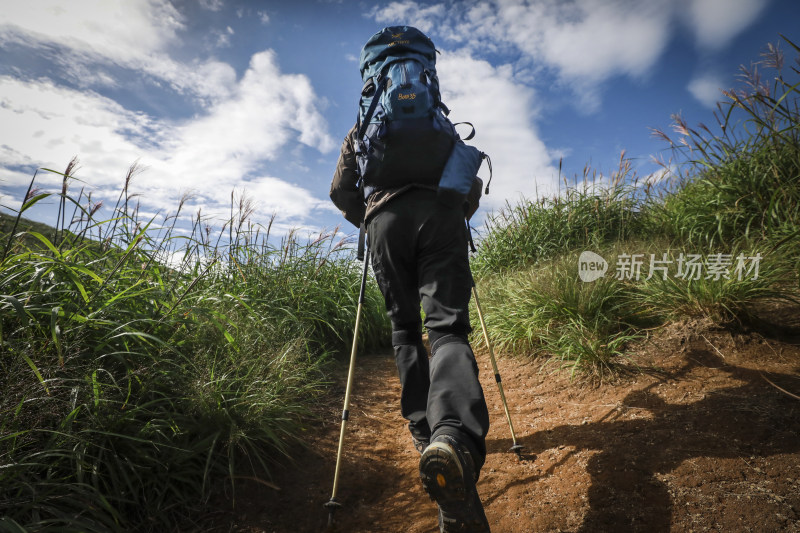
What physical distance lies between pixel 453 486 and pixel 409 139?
65.2 inches

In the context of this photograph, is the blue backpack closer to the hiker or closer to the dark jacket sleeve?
the hiker

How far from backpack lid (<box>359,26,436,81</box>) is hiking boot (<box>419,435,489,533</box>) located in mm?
2137

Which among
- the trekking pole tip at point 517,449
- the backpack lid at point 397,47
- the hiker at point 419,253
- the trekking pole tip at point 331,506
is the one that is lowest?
the trekking pole tip at point 331,506

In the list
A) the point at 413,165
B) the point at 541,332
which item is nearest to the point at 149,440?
the point at 413,165

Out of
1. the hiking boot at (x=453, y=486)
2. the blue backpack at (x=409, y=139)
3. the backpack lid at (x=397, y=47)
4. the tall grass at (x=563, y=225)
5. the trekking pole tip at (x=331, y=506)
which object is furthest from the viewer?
the tall grass at (x=563, y=225)

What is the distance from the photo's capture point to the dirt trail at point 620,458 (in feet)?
6.63

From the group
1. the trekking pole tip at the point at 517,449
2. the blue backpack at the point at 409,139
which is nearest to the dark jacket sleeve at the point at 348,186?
the blue backpack at the point at 409,139

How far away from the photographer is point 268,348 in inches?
135

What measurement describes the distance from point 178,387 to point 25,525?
91 centimetres

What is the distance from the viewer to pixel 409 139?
233 cm

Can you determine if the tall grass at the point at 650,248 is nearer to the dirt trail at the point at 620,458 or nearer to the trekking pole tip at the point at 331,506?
the dirt trail at the point at 620,458

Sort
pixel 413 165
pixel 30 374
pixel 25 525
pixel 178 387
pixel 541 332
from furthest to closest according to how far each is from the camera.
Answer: pixel 541 332 < pixel 178 387 < pixel 413 165 < pixel 30 374 < pixel 25 525

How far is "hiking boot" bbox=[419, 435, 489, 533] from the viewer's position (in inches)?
66.7

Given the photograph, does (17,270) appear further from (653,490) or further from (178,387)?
(653,490)
